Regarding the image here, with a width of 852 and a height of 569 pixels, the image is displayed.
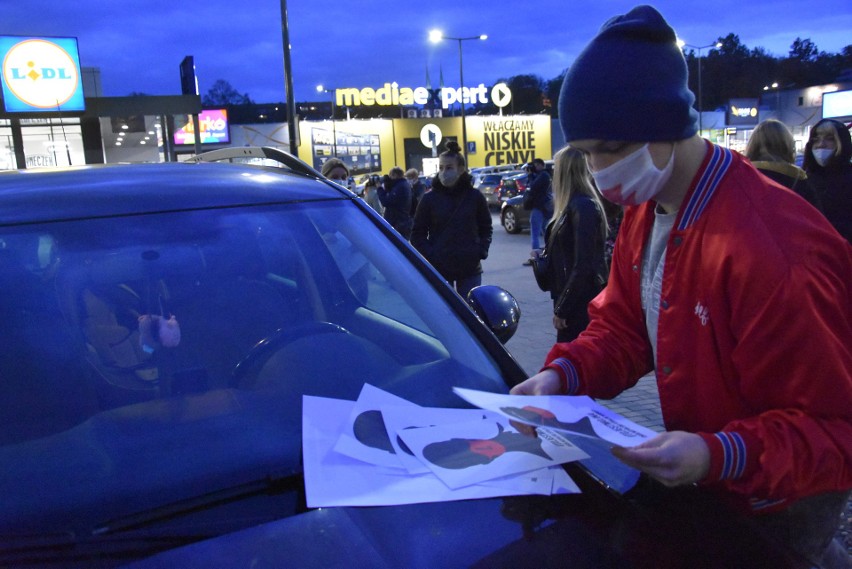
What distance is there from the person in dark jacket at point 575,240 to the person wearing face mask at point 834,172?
6.12 feet

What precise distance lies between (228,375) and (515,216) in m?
15.7

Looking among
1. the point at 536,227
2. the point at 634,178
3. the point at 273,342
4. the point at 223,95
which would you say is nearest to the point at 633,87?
the point at 634,178

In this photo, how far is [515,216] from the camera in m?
17.3

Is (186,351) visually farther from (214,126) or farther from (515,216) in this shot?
(214,126)

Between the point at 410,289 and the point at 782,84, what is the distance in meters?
103

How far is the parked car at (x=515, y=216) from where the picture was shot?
56.2 ft

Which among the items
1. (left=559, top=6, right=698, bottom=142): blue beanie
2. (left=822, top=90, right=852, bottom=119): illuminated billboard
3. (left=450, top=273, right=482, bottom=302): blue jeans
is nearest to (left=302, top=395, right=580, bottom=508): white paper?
(left=559, top=6, right=698, bottom=142): blue beanie

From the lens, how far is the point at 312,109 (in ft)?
189

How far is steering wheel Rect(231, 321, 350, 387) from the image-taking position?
6.20 feet

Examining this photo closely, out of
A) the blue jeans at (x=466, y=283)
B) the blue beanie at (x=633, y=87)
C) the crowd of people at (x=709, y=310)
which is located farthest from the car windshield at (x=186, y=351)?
the blue jeans at (x=466, y=283)

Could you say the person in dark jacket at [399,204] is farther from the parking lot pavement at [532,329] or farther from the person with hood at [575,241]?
the person with hood at [575,241]

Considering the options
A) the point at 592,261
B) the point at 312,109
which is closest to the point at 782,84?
the point at 312,109

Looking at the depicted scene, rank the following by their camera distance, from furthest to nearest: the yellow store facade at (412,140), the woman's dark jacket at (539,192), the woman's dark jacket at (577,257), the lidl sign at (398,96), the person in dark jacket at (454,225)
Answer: the lidl sign at (398,96) < the yellow store facade at (412,140) < the woman's dark jacket at (539,192) < the person in dark jacket at (454,225) < the woman's dark jacket at (577,257)

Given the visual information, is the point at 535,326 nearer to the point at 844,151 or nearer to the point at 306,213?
the point at 844,151
